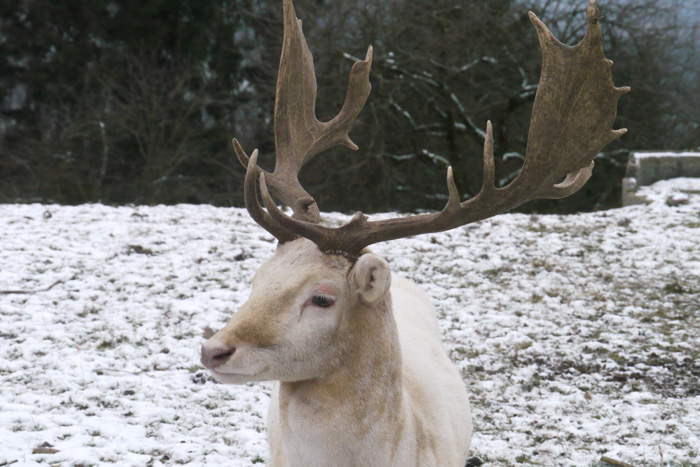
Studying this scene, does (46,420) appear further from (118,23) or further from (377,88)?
(118,23)

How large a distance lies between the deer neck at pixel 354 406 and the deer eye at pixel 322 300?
132 mm

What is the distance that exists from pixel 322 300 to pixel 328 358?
0.22m

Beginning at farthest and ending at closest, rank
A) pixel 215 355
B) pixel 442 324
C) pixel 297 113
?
1. pixel 442 324
2. pixel 297 113
3. pixel 215 355

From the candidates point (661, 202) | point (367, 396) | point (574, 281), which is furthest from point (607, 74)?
point (661, 202)

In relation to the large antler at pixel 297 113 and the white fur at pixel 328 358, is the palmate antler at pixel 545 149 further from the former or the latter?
the large antler at pixel 297 113

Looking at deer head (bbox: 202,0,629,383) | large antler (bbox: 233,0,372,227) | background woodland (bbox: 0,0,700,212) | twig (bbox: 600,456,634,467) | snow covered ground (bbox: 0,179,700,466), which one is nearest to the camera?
deer head (bbox: 202,0,629,383)

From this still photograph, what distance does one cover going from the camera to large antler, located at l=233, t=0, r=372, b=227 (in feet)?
11.3

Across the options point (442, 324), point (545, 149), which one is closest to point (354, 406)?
point (545, 149)

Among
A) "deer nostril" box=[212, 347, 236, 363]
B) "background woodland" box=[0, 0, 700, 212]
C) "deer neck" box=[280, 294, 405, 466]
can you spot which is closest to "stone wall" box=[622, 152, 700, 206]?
"background woodland" box=[0, 0, 700, 212]

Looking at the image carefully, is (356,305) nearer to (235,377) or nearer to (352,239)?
(352,239)

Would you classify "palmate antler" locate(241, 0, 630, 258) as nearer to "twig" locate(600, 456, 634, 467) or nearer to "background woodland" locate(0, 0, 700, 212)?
"twig" locate(600, 456, 634, 467)

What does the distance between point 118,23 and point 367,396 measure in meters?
17.3

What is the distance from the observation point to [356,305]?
2779mm

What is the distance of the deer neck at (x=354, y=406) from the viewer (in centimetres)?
260
